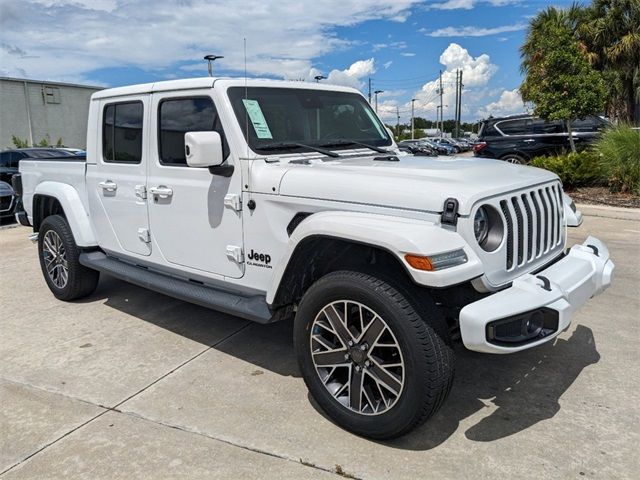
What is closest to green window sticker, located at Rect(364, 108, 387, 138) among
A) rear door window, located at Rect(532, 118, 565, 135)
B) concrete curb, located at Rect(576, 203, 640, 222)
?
concrete curb, located at Rect(576, 203, 640, 222)

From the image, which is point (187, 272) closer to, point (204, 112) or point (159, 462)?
point (204, 112)

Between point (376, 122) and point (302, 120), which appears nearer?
point (302, 120)

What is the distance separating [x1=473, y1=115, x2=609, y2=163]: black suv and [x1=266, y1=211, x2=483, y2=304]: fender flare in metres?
12.3

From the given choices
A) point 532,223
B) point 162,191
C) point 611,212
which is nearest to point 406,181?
point 532,223

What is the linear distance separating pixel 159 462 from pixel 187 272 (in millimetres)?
1513

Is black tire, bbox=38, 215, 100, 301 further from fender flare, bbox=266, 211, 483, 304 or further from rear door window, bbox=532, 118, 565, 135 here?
rear door window, bbox=532, 118, 565, 135

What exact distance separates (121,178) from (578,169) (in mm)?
10227

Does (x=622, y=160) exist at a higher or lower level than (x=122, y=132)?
lower

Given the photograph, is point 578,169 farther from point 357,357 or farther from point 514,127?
point 357,357

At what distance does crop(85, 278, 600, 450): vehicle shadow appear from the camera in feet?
9.95

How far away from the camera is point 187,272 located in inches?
157

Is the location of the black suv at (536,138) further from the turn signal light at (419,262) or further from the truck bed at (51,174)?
the turn signal light at (419,262)

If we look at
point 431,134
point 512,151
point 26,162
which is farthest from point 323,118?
point 431,134

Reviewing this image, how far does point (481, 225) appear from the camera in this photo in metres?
2.84
